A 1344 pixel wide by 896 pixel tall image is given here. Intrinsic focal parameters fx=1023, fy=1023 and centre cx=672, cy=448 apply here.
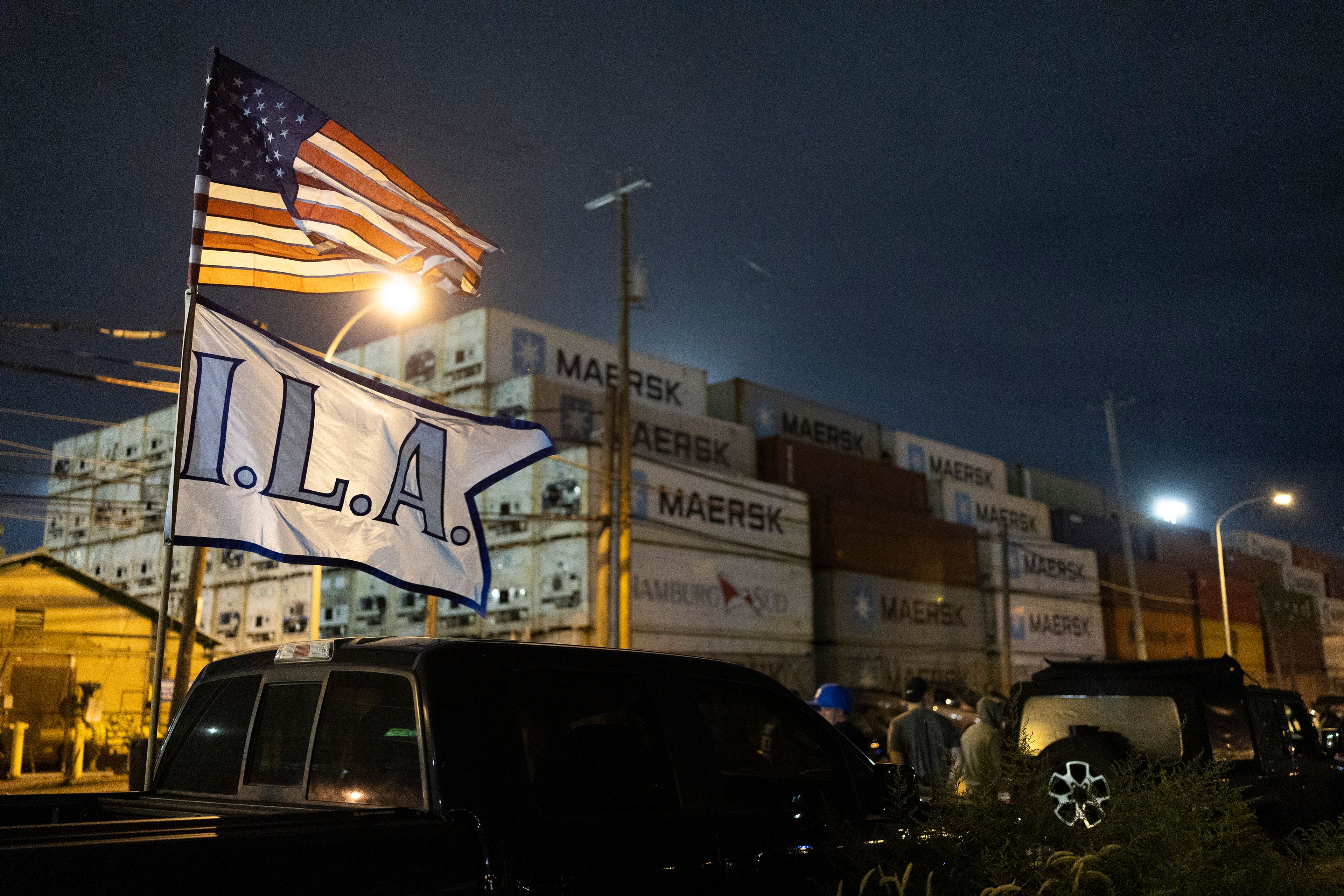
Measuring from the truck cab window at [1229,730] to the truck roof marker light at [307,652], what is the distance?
661 cm

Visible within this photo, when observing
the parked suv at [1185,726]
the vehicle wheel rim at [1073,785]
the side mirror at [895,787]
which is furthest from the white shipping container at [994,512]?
the side mirror at [895,787]

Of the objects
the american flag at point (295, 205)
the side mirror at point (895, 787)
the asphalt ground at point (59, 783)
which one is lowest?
the asphalt ground at point (59, 783)

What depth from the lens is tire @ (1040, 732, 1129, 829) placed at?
6.66m

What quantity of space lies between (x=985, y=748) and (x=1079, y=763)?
2360 mm

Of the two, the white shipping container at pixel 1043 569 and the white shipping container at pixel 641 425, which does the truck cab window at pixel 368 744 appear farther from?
the white shipping container at pixel 1043 569

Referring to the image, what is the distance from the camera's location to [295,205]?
20.1 feet

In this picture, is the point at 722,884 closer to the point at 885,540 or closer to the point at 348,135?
the point at 348,135

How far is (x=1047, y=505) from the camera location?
52.8 meters

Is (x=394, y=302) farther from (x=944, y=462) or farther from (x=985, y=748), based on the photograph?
(x=944, y=462)

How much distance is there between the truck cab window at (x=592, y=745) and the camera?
3209mm

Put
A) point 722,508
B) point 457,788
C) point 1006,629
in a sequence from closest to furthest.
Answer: point 457,788, point 722,508, point 1006,629

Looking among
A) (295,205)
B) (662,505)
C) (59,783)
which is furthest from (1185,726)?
(662,505)

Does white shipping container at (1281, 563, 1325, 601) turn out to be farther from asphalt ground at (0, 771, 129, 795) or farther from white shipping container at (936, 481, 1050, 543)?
asphalt ground at (0, 771, 129, 795)

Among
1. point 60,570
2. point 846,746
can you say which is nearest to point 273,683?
point 846,746
